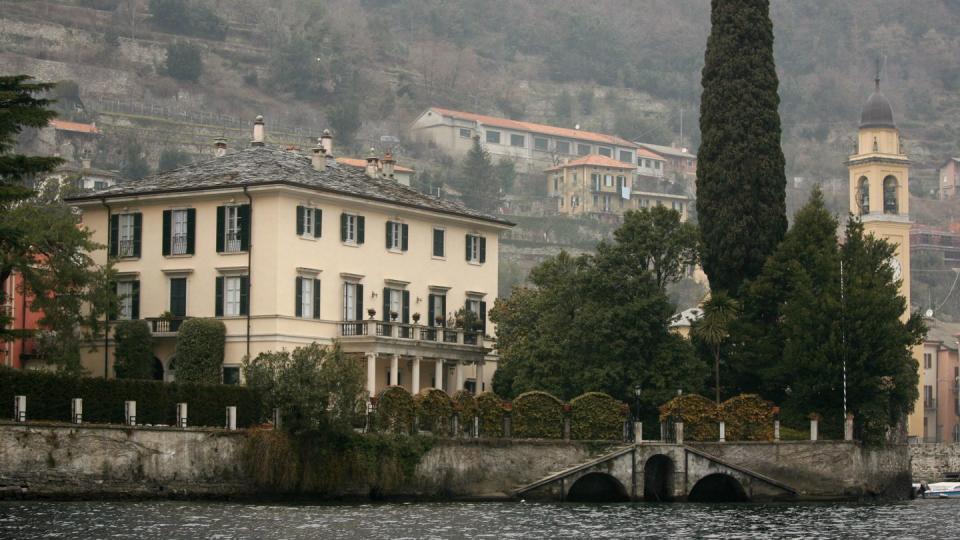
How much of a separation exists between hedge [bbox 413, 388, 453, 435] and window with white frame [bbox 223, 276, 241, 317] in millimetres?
9823

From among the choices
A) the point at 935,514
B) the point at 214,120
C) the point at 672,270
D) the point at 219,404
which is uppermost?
the point at 214,120

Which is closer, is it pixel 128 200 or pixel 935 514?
pixel 935 514

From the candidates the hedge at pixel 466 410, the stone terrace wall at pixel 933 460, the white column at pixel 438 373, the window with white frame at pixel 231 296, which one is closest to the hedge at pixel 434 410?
the hedge at pixel 466 410

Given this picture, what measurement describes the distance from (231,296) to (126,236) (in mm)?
5984

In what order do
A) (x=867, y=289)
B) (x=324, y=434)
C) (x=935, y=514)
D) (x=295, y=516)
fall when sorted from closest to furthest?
(x=295, y=516), (x=324, y=434), (x=935, y=514), (x=867, y=289)

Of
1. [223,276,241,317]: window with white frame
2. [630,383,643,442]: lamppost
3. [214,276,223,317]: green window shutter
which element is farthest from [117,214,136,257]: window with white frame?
[630,383,643,442]: lamppost

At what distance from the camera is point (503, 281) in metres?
166

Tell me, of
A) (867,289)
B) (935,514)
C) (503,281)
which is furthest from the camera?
(503,281)

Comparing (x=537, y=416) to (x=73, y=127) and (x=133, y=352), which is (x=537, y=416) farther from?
(x=73, y=127)

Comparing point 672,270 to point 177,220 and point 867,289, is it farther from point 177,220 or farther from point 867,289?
point 177,220

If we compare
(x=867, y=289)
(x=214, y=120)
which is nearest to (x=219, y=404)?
(x=867, y=289)

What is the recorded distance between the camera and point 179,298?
7412 centimetres

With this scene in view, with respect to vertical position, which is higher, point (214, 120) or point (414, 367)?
point (214, 120)

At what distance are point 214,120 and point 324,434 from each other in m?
142
